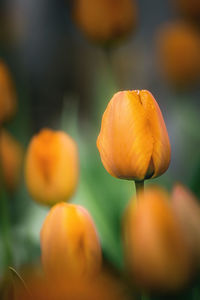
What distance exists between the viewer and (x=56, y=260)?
0.83ft

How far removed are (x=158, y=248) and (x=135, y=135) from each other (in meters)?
0.07

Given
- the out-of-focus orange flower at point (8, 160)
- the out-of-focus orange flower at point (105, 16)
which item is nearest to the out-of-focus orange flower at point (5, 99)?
the out-of-focus orange flower at point (8, 160)

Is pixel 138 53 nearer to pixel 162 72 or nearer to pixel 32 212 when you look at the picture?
pixel 162 72

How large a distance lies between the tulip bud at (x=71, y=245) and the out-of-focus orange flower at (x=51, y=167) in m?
0.08

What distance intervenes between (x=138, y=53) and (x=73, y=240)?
2.10 feet

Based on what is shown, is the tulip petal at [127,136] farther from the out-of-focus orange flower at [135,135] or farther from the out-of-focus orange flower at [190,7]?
the out-of-focus orange flower at [190,7]

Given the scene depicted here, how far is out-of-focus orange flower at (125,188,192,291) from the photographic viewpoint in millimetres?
216

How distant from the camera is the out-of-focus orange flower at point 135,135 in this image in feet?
0.87

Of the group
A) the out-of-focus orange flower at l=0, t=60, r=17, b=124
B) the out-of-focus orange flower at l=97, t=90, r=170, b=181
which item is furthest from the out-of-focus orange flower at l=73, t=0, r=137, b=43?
the out-of-focus orange flower at l=97, t=90, r=170, b=181

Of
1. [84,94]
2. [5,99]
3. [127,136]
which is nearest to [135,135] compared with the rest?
[127,136]

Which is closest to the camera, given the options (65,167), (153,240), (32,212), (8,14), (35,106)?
(153,240)

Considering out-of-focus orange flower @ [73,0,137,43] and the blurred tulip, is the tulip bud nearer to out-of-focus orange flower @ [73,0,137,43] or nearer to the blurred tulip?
the blurred tulip

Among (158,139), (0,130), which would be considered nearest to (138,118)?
(158,139)

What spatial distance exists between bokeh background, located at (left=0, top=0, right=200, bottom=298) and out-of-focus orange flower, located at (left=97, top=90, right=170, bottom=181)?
139 millimetres
